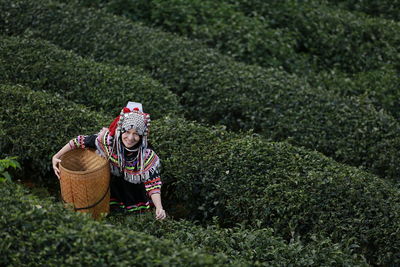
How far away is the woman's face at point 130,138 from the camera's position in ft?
14.5

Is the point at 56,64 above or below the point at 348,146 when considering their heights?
above

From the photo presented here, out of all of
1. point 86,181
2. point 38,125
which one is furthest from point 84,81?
point 86,181

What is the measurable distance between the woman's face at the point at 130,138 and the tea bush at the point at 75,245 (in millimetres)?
808

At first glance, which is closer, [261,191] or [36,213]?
[36,213]

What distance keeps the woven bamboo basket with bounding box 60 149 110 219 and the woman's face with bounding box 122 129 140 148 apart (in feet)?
0.70

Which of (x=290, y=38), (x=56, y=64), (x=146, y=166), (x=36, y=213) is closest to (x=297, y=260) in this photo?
(x=146, y=166)

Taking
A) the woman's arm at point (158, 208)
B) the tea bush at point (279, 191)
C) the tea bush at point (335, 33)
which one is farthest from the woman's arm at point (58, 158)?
the tea bush at point (335, 33)

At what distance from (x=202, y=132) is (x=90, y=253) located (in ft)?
7.91

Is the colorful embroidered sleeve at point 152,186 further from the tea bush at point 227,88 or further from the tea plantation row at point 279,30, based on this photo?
the tea plantation row at point 279,30

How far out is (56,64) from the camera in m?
6.92

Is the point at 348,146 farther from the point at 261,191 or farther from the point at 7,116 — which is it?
the point at 7,116

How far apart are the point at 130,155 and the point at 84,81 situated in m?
2.44

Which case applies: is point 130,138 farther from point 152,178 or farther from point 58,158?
point 58,158

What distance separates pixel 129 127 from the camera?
172 inches
